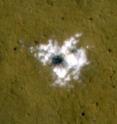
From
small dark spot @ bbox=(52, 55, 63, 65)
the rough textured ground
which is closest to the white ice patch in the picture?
small dark spot @ bbox=(52, 55, 63, 65)

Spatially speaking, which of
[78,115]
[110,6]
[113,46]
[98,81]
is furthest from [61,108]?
[110,6]

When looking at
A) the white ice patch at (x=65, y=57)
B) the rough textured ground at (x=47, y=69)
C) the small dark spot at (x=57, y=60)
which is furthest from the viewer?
the small dark spot at (x=57, y=60)

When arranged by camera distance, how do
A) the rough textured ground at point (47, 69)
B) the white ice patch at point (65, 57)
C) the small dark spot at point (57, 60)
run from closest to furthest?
the rough textured ground at point (47, 69)
the white ice patch at point (65, 57)
the small dark spot at point (57, 60)

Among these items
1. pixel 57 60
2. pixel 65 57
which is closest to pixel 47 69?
pixel 57 60

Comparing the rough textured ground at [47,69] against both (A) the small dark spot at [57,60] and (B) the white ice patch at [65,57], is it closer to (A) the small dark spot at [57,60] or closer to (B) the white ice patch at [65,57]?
(B) the white ice patch at [65,57]

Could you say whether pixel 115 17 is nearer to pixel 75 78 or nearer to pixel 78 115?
pixel 75 78

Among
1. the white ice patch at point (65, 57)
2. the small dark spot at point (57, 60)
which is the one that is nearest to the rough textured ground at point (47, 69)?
the white ice patch at point (65, 57)

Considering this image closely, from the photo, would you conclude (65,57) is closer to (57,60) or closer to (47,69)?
(57,60)
